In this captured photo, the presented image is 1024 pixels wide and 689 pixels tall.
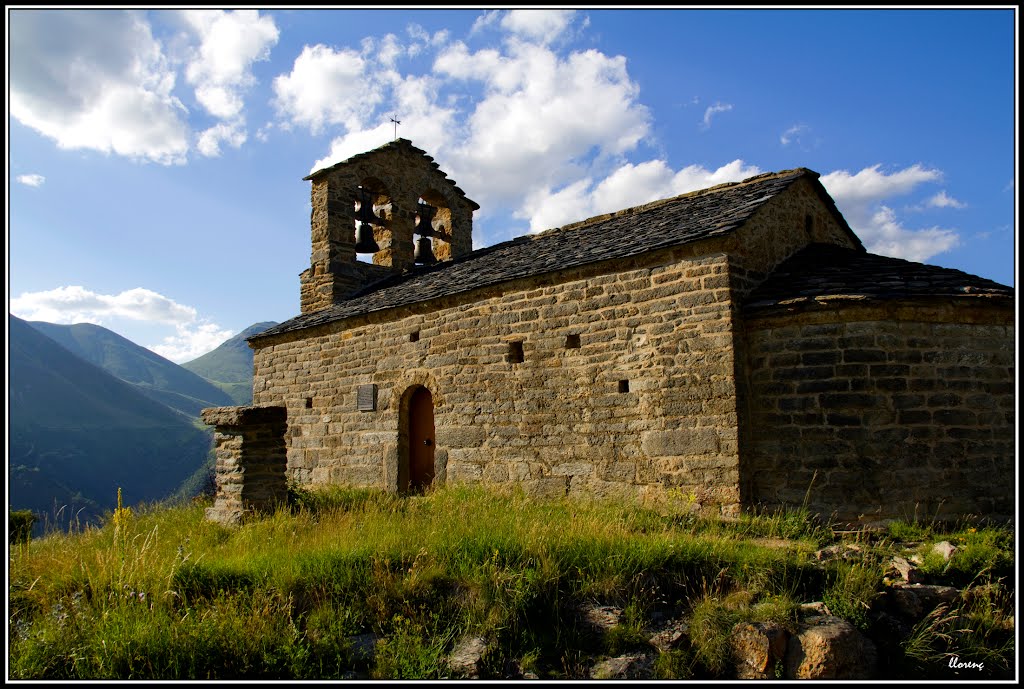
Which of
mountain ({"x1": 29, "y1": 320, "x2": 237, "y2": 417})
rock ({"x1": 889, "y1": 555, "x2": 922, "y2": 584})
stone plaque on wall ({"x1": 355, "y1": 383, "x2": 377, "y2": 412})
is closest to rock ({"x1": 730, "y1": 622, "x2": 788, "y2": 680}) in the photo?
rock ({"x1": 889, "y1": 555, "x2": 922, "y2": 584})

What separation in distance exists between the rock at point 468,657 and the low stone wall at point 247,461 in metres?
4.19

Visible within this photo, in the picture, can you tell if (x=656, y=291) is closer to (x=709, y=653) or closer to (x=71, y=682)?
(x=709, y=653)

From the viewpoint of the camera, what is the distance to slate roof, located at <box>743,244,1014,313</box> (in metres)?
7.02

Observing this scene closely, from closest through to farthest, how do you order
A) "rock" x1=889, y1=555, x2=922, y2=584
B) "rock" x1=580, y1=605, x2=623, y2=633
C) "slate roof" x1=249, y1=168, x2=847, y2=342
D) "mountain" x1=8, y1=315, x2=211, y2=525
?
"rock" x1=580, y1=605, x2=623, y2=633, "rock" x1=889, y1=555, x2=922, y2=584, "slate roof" x1=249, y1=168, x2=847, y2=342, "mountain" x1=8, y1=315, x2=211, y2=525

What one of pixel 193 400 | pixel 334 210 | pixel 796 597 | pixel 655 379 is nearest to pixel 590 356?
pixel 655 379

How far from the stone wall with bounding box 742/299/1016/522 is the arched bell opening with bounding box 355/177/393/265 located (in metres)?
9.90

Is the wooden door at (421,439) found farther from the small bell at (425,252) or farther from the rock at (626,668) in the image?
the rock at (626,668)

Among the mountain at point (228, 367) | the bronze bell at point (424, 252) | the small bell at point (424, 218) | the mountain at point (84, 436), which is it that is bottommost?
the mountain at point (84, 436)

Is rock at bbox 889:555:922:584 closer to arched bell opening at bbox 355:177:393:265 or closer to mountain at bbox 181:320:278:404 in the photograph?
arched bell opening at bbox 355:177:393:265

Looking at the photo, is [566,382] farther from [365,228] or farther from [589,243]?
[365,228]

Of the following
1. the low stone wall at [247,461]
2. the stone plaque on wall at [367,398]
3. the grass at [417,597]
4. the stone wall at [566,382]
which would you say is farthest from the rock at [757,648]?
the stone plaque on wall at [367,398]

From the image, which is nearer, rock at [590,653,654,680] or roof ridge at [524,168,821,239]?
rock at [590,653,654,680]

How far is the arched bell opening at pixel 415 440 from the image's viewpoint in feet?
34.7

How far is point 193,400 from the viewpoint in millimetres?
135500
